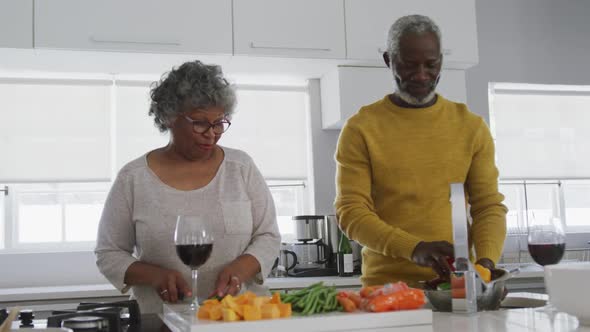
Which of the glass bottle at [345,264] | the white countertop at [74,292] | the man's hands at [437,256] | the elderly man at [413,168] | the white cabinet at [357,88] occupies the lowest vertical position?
the white countertop at [74,292]

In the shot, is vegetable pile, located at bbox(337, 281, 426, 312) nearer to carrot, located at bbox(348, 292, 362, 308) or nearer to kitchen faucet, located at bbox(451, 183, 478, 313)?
carrot, located at bbox(348, 292, 362, 308)

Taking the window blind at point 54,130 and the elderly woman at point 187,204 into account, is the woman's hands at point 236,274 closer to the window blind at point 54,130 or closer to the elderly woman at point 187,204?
the elderly woman at point 187,204

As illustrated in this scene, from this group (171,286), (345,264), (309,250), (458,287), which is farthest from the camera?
(309,250)

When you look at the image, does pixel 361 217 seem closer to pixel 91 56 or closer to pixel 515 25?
pixel 91 56

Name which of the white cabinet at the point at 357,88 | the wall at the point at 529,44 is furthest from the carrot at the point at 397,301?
the wall at the point at 529,44

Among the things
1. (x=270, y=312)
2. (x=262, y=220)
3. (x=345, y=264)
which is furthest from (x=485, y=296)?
(x=345, y=264)

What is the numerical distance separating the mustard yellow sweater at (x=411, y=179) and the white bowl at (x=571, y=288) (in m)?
0.59

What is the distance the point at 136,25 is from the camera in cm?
320

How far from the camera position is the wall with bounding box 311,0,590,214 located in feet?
13.6

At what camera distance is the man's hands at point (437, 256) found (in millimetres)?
1569

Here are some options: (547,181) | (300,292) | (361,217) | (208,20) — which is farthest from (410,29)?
(547,181)

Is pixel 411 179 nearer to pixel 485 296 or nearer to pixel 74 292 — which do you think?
pixel 485 296

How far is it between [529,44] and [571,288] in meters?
3.29

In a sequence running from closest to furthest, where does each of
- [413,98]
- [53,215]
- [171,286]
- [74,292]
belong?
[171,286]
[413,98]
[74,292]
[53,215]
